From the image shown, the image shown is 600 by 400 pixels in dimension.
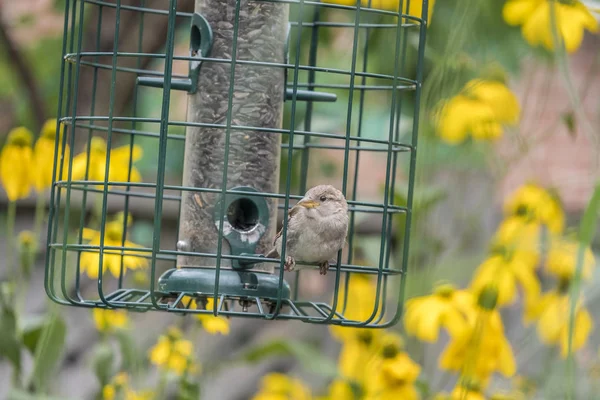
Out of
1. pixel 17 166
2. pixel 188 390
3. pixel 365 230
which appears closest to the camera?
pixel 188 390

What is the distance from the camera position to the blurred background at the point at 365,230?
116 inches

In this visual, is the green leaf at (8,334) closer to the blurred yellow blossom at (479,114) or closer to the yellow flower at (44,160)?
the yellow flower at (44,160)

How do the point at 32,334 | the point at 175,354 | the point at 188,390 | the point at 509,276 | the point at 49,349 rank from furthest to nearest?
the point at 509,276 → the point at 32,334 → the point at 175,354 → the point at 49,349 → the point at 188,390

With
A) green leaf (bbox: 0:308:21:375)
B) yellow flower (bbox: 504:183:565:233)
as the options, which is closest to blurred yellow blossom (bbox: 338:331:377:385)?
yellow flower (bbox: 504:183:565:233)

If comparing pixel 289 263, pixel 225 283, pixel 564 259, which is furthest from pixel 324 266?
pixel 564 259

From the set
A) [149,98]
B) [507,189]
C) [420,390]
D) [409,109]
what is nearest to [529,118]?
[507,189]

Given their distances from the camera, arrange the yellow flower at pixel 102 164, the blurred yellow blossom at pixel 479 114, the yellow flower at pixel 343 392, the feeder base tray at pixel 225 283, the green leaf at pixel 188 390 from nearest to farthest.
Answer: the feeder base tray at pixel 225 283 < the green leaf at pixel 188 390 < the yellow flower at pixel 102 164 < the yellow flower at pixel 343 392 < the blurred yellow blossom at pixel 479 114

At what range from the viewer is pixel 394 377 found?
3.04 meters

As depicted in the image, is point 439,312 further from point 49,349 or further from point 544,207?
point 49,349

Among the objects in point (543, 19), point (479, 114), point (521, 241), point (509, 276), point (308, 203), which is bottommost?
point (509, 276)

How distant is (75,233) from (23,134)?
59cm

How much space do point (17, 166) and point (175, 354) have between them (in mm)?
716

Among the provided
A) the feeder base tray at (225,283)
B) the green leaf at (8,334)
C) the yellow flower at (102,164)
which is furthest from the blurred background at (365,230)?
the feeder base tray at (225,283)

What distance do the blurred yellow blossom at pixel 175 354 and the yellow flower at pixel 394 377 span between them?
1.93ft
